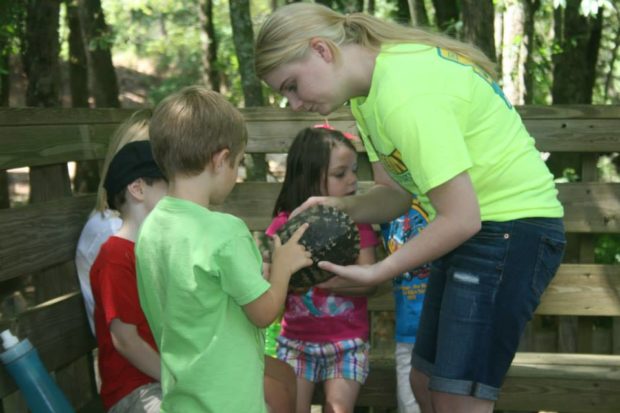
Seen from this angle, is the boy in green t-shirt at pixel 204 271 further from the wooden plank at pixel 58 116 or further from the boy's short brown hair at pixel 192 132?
the wooden plank at pixel 58 116

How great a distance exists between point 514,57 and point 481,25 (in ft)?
6.78

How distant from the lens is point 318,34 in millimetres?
2756

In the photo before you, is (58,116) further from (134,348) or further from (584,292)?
(584,292)

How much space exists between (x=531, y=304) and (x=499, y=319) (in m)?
0.12

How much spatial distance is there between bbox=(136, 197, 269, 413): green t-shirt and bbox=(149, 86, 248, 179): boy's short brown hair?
132 mm

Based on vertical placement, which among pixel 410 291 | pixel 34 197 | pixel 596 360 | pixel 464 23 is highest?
pixel 464 23

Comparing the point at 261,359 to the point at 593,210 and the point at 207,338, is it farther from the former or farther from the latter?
the point at 593,210

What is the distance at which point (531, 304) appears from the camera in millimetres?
2859

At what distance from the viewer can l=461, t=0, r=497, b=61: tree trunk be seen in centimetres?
634

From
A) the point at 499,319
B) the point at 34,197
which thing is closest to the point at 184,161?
the point at 499,319

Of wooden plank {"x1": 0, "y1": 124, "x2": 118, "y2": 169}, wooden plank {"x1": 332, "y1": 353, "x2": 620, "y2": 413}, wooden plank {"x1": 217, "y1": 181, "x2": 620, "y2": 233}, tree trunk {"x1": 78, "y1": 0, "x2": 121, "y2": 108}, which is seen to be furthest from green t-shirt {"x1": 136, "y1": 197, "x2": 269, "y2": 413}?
tree trunk {"x1": 78, "y1": 0, "x2": 121, "y2": 108}

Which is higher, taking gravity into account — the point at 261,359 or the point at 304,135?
the point at 304,135

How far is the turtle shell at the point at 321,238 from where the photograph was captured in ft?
10.2

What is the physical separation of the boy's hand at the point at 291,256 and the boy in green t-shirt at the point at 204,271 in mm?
13
